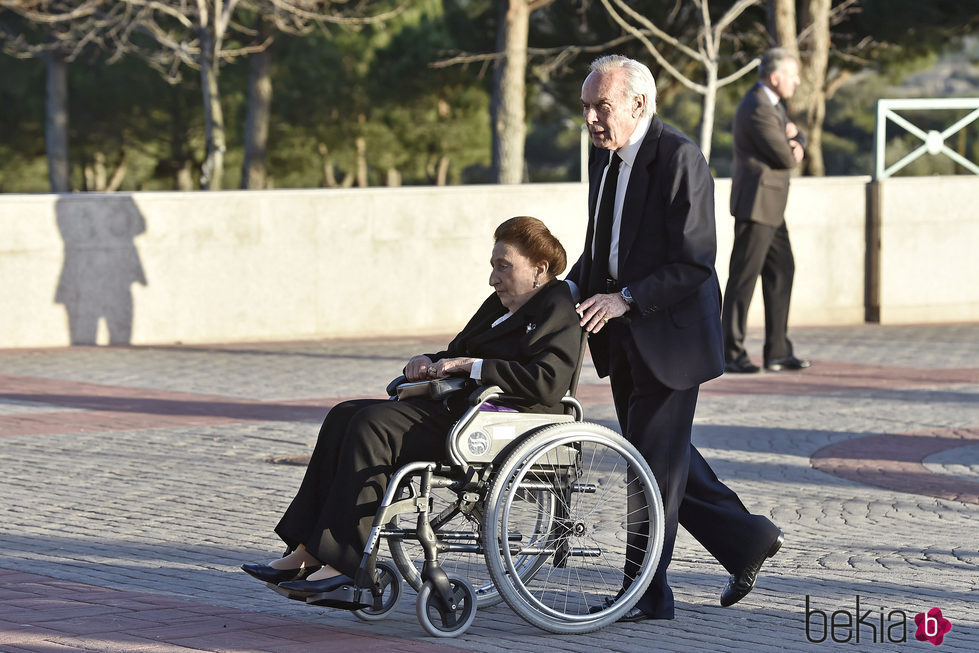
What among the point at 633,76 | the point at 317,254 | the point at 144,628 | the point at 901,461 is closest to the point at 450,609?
the point at 144,628

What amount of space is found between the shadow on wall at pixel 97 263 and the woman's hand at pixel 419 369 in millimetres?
7635

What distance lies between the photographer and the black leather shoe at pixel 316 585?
4312mm

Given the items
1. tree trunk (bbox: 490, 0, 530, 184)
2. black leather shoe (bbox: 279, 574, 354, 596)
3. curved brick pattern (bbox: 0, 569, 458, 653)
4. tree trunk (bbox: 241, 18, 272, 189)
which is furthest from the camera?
tree trunk (bbox: 241, 18, 272, 189)

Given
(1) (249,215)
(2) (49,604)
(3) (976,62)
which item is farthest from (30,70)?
(2) (49,604)

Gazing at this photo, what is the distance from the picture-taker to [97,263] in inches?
467

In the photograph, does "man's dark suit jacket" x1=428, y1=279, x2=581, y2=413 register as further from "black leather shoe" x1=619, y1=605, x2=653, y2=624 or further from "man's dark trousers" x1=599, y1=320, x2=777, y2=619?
"black leather shoe" x1=619, y1=605, x2=653, y2=624

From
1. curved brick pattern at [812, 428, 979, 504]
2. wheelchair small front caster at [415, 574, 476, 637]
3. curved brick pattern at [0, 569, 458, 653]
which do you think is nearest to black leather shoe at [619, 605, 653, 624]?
wheelchair small front caster at [415, 574, 476, 637]

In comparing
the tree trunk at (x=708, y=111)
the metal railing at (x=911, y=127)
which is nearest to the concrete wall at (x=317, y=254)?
the metal railing at (x=911, y=127)

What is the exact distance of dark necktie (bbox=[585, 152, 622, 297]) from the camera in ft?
15.5

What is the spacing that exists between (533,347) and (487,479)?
42 cm

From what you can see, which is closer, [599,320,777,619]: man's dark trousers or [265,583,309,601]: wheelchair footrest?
[265,583,309,601]: wheelchair footrest

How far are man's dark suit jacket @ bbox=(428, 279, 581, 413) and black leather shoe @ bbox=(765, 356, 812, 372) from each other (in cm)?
614

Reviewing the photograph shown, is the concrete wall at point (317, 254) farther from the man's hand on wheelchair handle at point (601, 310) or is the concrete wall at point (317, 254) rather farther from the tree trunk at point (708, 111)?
the tree trunk at point (708, 111)

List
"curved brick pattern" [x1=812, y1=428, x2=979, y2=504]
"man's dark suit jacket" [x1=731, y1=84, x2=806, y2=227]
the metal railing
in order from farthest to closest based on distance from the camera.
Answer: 1. the metal railing
2. "man's dark suit jacket" [x1=731, y1=84, x2=806, y2=227]
3. "curved brick pattern" [x1=812, y1=428, x2=979, y2=504]
